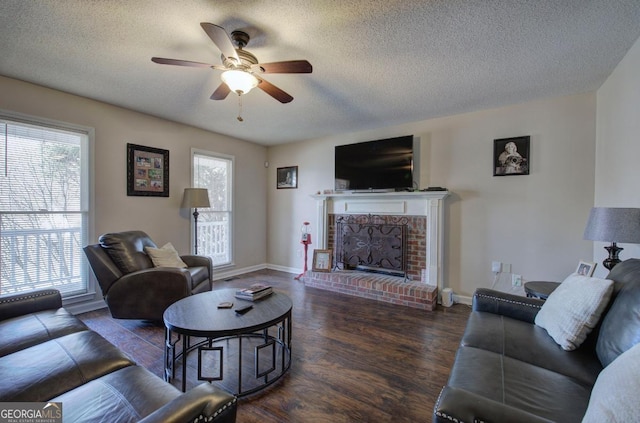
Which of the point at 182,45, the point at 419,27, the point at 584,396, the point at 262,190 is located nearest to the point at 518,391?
the point at 584,396

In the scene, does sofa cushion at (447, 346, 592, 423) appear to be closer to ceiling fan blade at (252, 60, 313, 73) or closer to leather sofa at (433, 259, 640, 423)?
leather sofa at (433, 259, 640, 423)

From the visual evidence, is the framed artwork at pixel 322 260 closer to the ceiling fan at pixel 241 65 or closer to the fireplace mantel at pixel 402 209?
the fireplace mantel at pixel 402 209

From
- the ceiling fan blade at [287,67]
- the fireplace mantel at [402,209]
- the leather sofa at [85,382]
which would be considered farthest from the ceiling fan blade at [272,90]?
the fireplace mantel at [402,209]

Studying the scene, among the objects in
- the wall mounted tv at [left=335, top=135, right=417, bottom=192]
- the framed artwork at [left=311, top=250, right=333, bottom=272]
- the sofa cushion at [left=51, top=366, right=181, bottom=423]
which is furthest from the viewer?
the framed artwork at [left=311, top=250, right=333, bottom=272]

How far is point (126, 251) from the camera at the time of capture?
9.24ft

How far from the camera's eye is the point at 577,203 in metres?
2.91

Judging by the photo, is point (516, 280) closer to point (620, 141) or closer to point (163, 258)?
point (620, 141)

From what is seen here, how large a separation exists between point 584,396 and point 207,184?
4.58 metres

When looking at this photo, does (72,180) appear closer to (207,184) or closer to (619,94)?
(207,184)

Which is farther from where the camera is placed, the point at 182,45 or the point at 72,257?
the point at 72,257

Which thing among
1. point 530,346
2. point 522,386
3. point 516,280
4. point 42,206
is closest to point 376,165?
point 516,280

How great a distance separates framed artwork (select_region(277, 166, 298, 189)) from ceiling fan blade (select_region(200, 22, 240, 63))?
313 centimetres

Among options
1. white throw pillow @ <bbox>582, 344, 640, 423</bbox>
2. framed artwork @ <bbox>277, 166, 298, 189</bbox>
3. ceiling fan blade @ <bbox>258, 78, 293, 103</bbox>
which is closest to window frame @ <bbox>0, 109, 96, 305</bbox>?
ceiling fan blade @ <bbox>258, 78, 293, 103</bbox>

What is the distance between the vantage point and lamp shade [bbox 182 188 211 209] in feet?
12.7
